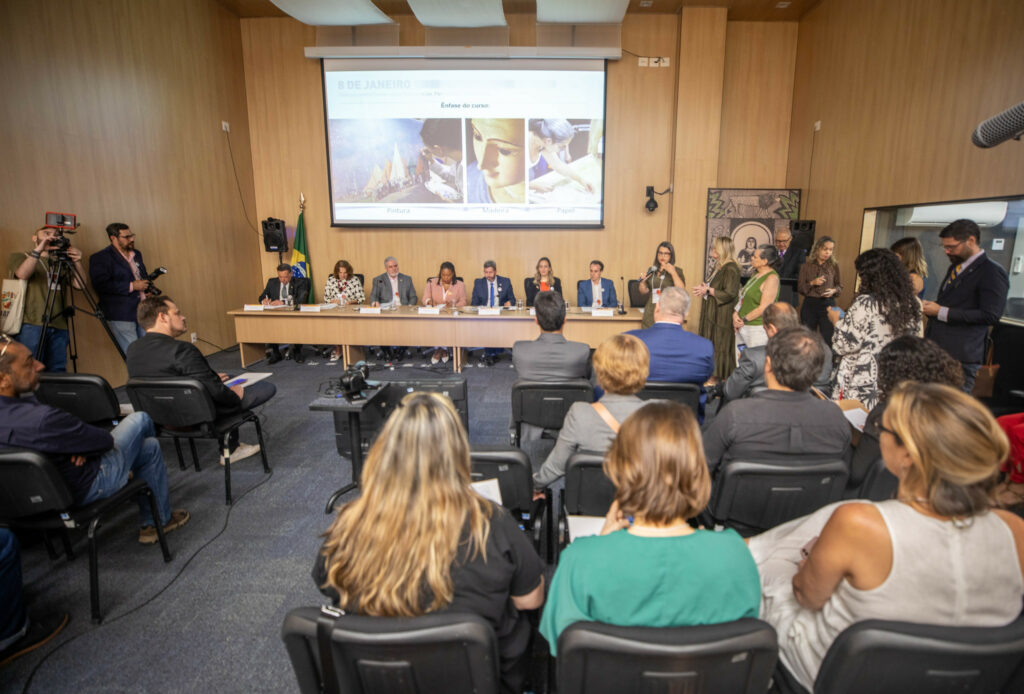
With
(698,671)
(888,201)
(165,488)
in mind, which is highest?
(888,201)

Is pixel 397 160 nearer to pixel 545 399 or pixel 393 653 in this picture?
pixel 545 399

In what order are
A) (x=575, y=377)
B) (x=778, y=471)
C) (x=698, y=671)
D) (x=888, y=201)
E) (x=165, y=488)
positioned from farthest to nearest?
(x=888, y=201)
(x=575, y=377)
(x=165, y=488)
(x=778, y=471)
(x=698, y=671)

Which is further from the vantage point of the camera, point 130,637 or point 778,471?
point 130,637

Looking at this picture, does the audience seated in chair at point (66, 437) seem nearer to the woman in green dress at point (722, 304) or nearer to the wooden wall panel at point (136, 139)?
the wooden wall panel at point (136, 139)

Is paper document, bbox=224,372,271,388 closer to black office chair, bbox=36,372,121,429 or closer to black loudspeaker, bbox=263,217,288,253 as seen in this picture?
black office chair, bbox=36,372,121,429

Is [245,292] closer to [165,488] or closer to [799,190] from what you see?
[165,488]

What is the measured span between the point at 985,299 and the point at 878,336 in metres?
0.94

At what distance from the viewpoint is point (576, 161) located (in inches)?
275

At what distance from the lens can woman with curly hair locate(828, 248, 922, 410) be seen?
264cm

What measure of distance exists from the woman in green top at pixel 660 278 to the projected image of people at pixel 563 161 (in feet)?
7.54

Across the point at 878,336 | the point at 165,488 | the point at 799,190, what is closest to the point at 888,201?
the point at 799,190

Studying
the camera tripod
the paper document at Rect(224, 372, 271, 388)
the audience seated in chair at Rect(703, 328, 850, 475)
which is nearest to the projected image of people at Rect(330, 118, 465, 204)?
the camera tripod

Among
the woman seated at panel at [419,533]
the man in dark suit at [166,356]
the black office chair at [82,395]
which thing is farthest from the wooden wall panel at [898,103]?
the black office chair at [82,395]

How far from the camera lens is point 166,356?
113 inches
